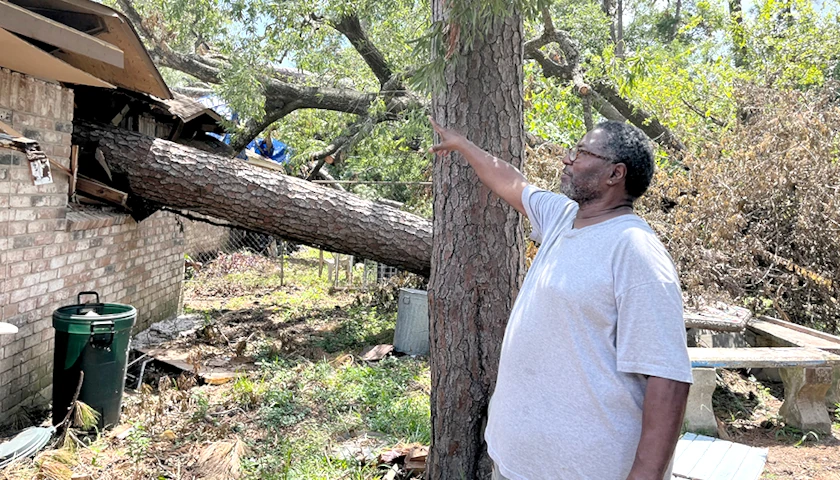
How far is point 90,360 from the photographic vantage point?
14.4 feet

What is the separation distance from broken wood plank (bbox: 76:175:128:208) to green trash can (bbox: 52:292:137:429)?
1.89 m

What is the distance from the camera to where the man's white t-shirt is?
157 cm

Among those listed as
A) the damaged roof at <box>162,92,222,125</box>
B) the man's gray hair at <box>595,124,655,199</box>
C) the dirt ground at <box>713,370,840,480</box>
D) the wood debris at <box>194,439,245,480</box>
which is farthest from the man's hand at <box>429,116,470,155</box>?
the damaged roof at <box>162,92,222,125</box>

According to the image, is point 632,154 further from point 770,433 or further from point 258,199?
point 258,199

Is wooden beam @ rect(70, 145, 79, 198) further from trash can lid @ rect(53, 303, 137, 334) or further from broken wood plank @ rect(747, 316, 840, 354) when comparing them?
broken wood plank @ rect(747, 316, 840, 354)

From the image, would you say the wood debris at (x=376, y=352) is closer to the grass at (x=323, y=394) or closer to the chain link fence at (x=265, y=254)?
the grass at (x=323, y=394)

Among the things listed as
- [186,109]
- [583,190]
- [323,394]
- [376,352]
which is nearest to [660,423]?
[583,190]

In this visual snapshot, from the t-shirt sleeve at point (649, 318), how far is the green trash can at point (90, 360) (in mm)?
3944

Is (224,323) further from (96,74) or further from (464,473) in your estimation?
(464,473)

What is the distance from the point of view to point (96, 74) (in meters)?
5.73

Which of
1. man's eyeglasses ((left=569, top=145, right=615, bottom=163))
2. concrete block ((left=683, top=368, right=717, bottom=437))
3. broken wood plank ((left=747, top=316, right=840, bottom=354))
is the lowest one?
concrete block ((left=683, top=368, right=717, bottom=437))

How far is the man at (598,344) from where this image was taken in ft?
5.15

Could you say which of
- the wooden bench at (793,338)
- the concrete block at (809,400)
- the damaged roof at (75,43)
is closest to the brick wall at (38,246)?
the damaged roof at (75,43)

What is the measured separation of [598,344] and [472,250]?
4.53 feet
